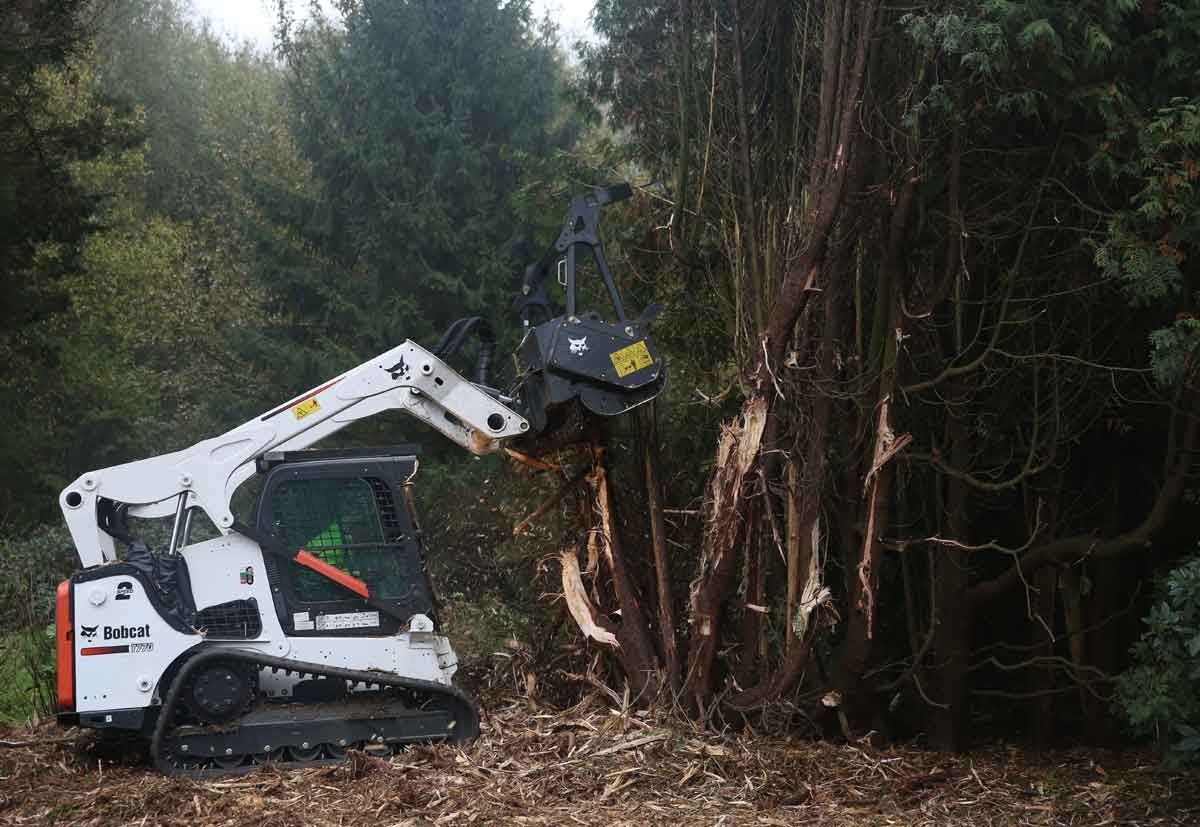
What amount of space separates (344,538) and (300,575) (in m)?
0.32

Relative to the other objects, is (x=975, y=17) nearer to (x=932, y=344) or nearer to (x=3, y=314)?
(x=932, y=344)

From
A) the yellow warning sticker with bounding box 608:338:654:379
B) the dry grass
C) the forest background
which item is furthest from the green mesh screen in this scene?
the yellow warning sticker with bounding box 608:338:654:379

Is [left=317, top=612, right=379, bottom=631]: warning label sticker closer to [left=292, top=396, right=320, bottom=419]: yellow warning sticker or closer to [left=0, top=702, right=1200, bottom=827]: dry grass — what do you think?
[left=0, top=702, right=1200, bottom=827]: dry grass

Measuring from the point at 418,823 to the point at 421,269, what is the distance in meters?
14.7

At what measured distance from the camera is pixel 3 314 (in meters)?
14.6

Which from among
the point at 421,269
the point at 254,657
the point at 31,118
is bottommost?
the point at 254,657

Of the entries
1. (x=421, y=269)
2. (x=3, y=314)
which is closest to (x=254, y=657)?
(x=3, y=314)

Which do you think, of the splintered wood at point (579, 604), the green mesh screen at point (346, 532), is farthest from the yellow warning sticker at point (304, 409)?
the splintered wood at point (579, 604)

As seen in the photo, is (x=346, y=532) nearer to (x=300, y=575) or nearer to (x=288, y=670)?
(x=300, y=575)

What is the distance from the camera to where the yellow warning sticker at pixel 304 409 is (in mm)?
7949

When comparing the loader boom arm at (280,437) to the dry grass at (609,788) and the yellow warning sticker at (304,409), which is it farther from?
the dry grass at (609,788)

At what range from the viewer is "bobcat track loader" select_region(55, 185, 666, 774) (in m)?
7.44

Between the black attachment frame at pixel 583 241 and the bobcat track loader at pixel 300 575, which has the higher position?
the black attachment frame at pixel 583 241

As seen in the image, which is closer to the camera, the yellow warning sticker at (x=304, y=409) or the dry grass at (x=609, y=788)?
the dry grass at (x=609, y=788)
